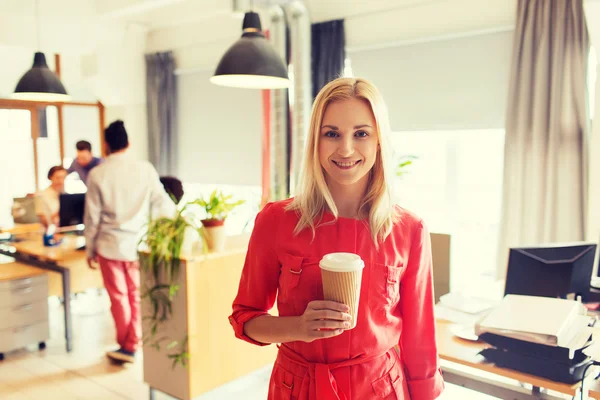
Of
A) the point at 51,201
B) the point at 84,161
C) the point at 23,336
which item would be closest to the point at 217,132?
the point at 84,161

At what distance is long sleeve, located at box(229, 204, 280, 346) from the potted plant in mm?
1841

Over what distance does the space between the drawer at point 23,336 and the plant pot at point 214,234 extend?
1.95 metres

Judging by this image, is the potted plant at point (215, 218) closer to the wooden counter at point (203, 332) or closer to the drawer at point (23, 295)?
the wooden counter at point (203, 332)

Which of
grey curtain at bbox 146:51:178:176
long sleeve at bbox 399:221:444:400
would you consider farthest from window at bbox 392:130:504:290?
long sleeve at bbox 399:221:444:400

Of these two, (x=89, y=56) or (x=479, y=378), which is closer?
(x=479, y=378)

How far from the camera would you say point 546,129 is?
164 inches

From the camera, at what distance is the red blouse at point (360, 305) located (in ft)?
4.05

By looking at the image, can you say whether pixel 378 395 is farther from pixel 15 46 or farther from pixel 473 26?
pixel 15 46

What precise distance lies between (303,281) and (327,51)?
15.2ft

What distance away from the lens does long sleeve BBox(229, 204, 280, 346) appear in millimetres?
1277

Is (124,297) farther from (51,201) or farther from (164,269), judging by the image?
(51,201)

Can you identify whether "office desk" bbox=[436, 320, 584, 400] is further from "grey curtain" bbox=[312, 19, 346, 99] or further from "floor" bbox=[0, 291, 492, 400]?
"grey curtain" bbox=[312, 19, 346, 99]

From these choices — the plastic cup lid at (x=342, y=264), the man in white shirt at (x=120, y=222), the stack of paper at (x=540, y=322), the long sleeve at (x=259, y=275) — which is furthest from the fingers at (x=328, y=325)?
the man in white shirt at (x=120, y=222)

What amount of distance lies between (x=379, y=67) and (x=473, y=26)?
1019 millimetres
